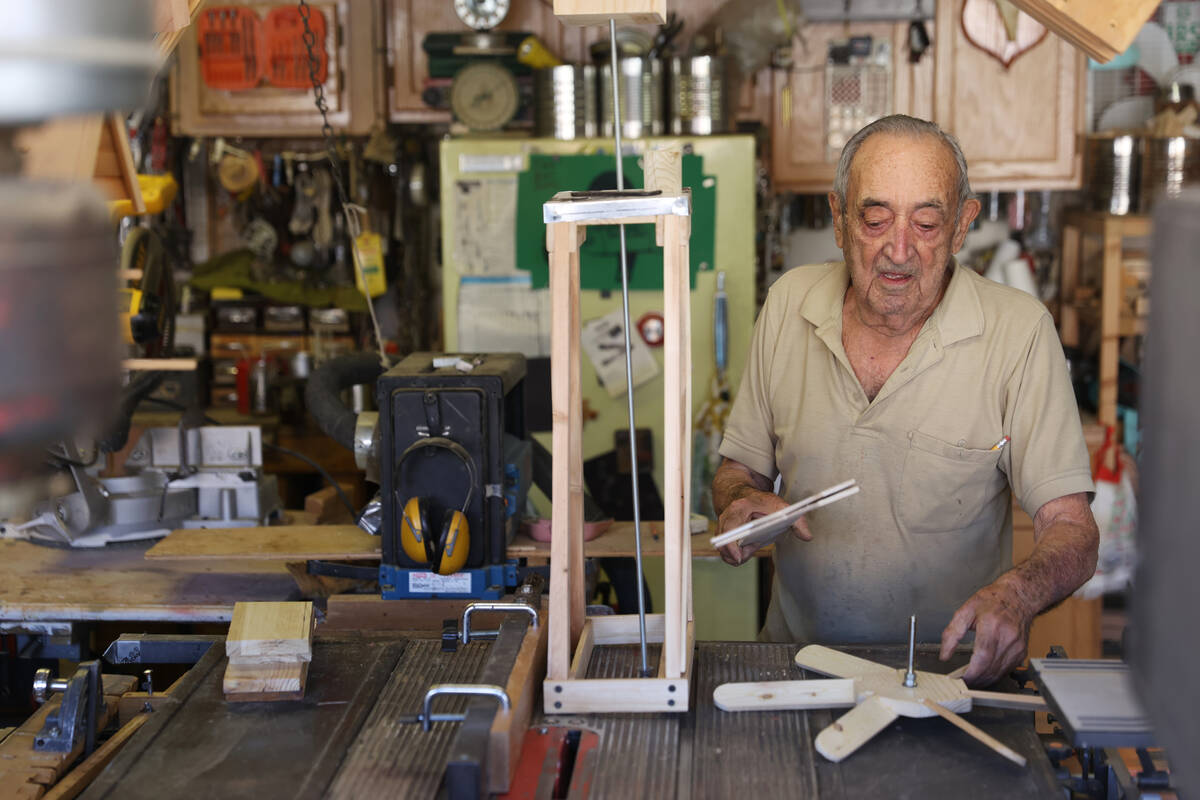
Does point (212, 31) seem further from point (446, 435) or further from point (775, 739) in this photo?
point (775, 739)

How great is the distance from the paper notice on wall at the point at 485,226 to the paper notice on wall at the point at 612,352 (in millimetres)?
283

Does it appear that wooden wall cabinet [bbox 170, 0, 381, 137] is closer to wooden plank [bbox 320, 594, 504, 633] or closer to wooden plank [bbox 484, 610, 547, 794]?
wooden plank [bbox 320, 594, 504, 633]

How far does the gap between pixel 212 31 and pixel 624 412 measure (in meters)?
1.95

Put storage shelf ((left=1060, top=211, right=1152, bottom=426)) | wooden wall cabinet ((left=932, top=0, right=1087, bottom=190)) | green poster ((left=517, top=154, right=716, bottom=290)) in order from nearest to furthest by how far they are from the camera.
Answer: green poster ((left=517, top=154, right=716, bottom=290)) → storage shelf ((left=1060, top=211, right=1152, bottom=426)) → wooden wall cabinet ((left=932, top=0, right=1087, bottom=190))

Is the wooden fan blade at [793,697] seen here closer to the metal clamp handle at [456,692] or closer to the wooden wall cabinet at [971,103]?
the metal clamp handle at [456,692]

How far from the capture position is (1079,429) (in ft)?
6.17

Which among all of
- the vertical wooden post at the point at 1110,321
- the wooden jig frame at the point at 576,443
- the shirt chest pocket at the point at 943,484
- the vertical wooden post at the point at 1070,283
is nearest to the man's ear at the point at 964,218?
the shirt chest pocket at the point at 943,484

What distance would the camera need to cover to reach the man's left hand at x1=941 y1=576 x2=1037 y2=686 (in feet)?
4.97

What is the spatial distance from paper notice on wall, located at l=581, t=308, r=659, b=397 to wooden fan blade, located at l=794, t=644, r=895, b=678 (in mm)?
1964

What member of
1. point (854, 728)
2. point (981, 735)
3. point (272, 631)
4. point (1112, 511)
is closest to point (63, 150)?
point (272, 631)

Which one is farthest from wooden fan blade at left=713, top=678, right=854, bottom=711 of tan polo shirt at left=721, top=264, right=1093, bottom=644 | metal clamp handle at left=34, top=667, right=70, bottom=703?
metal clamp handle at left=34, top=667, right=70, bottom=703

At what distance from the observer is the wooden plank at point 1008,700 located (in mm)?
1429

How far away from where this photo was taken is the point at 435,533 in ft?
7.02

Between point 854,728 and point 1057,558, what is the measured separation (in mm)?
520
